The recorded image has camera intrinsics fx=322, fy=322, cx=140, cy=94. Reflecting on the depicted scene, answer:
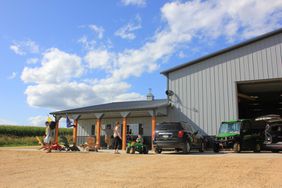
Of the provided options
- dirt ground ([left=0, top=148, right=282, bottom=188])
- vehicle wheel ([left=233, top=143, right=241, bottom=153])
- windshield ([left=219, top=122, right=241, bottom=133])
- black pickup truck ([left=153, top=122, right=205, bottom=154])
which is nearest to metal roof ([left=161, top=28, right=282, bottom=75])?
windshield ([left=219, top=122, right=241, bottom=133])

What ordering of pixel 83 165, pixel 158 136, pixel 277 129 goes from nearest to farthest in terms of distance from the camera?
pixel 83 165 → pixel 158 136 → pixel 277 129

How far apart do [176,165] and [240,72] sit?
39.7ft

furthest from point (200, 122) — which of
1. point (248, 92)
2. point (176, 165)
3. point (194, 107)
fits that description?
point (176, 165)

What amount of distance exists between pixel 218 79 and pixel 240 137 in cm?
500

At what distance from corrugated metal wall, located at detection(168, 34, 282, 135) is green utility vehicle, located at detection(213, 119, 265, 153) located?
7.05 ft

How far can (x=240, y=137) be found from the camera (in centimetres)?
1798

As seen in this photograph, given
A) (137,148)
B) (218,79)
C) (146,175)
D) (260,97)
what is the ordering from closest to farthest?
1. (146,175)
2. (137,148)
3. (218,79)
4. (260,97)

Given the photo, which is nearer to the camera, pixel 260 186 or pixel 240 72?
pixel 260 186

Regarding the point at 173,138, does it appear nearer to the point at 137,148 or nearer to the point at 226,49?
the point at 137,148

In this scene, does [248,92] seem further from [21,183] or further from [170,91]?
[21,183]

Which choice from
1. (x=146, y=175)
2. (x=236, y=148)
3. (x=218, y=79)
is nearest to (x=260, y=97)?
(x=218, y=79)

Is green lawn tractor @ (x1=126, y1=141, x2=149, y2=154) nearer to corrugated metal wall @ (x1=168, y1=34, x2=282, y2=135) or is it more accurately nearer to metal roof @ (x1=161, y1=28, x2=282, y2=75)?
corrugated metal wall @ (x1=168, y1=34, x2=282, y2=135)

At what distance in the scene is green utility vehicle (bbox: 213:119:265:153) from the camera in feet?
58.5

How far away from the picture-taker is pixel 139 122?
1051 inches
